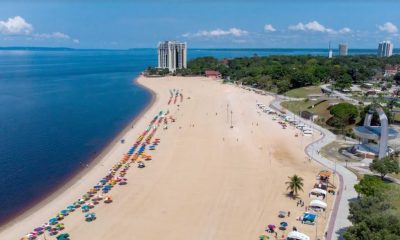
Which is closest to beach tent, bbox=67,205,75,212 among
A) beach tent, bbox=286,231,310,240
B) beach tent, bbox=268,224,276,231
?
beach tent, bbox=268,224,276,231

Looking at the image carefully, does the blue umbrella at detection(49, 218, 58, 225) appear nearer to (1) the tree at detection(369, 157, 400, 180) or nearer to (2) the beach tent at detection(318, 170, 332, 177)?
(2) the beach tent at detection(318, 170, 332, 177)

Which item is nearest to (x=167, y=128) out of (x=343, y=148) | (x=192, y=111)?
(x=192, y=111)

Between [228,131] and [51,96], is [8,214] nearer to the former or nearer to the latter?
[228,131]

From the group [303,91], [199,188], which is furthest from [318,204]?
[303,91]

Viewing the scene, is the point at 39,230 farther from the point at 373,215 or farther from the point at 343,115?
the point at 343,115

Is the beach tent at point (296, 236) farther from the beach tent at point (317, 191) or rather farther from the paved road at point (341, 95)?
the paved road at point (341, 95)

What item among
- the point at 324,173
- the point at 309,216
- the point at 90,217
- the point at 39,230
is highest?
the point at 324,173
